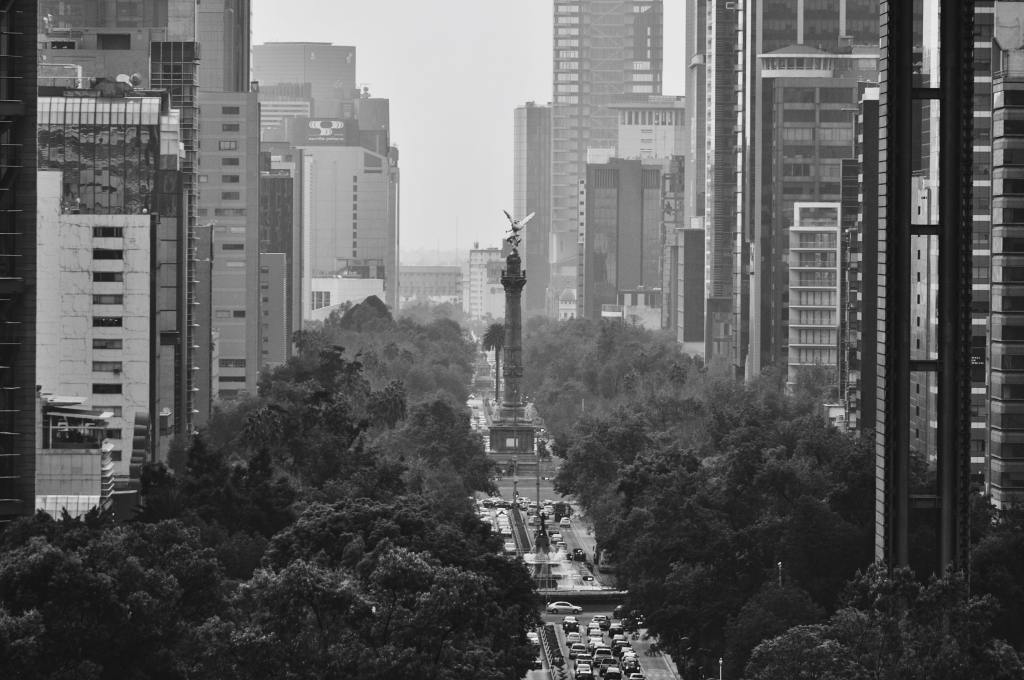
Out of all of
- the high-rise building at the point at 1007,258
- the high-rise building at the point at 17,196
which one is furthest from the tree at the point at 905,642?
the high-rise building at the point at 1007,258

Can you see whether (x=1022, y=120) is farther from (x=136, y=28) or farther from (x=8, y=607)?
(x=136, y=28)

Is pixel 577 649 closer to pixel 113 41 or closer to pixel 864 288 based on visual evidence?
pixel 864 288

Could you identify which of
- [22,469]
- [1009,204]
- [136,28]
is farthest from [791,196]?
[22,469]

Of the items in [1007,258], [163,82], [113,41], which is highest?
[113,41]

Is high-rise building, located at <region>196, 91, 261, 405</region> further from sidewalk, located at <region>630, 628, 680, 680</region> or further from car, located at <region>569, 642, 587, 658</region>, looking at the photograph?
car, located at <region>569, 642, 587, 658</region>

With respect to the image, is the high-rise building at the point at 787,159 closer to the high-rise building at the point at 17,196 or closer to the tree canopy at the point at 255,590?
the tree canopy at the point at 255,590

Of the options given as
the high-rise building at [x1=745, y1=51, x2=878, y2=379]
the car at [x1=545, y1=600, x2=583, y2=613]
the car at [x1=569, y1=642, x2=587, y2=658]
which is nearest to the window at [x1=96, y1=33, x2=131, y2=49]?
the car at [x1=545, y1=600, x2=583, y2=613]

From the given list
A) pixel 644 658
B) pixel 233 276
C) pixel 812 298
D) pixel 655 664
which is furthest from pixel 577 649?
pixel 233 276
